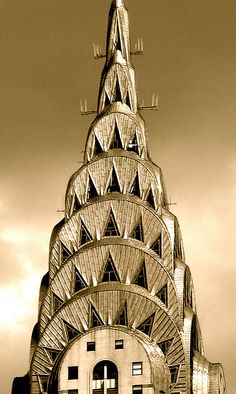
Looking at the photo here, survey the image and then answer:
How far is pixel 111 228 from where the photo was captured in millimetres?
127438

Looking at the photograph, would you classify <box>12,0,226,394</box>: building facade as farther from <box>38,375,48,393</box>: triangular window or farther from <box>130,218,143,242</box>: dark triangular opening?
<box>130,218,143,242</box>: dark triangular opening

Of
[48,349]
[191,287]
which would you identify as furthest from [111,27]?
[48,349]

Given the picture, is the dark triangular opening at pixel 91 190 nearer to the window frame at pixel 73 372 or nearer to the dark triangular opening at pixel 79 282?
the dark triangular opening at pixel 79 282

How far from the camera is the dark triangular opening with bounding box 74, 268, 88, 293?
408 ft

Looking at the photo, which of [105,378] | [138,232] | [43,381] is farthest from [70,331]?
[138,232]

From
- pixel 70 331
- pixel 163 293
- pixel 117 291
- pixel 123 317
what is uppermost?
pixel 163 293

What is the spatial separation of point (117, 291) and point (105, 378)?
8.18 metres

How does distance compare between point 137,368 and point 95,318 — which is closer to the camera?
point 137,368

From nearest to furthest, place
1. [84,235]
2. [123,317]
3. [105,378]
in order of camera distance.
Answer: [105,378] < [123,317] < [84,235]

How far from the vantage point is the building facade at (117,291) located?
117812mm

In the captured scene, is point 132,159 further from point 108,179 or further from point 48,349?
point 48,349

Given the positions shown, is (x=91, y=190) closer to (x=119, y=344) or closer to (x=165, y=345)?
(x=165, y=345)

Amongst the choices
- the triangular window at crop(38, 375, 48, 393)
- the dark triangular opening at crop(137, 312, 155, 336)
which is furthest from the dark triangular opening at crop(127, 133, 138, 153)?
the triangular window at crop(38, 375, 48, 393)

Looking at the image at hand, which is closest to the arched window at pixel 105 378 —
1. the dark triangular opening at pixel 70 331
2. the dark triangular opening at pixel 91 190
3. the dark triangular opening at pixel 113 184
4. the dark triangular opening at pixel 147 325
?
the dark triangular opening at pixel 70 331
